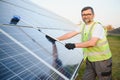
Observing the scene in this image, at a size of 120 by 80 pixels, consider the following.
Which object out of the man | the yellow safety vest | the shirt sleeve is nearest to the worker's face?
the man

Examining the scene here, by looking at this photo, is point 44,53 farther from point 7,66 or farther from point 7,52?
point 7,66

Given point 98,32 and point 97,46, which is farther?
point 97,46

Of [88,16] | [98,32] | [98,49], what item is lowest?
[98,49]

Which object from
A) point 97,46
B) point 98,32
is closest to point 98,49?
point 97,46

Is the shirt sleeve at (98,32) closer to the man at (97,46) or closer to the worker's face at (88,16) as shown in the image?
the man at (97,46)

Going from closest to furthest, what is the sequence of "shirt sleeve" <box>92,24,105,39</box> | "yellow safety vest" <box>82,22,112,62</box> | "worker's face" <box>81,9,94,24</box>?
1. "shirt sleeve" <box>92,24,105,39</box>
2. "worker's face" <box>81,9,94,24</box>
3. "yellow safety vest" <box>82,22,112,62</box>

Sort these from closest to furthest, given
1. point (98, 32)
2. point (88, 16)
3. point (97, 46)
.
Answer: point (98, 32) → point (88, 16) → point (97, 46)

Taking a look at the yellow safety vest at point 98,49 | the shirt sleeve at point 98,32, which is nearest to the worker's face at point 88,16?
the yellow safety vest at point 98,49

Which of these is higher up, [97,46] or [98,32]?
[98,32]

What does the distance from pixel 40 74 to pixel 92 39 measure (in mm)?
1726

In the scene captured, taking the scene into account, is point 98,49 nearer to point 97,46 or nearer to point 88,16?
point 97,46

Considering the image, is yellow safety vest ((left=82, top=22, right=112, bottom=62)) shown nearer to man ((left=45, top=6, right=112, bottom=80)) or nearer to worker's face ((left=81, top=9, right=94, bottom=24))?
man ((left=45, top=6, right=112, bottom=80))

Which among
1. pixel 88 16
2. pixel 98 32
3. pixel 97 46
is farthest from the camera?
pixel 97 46

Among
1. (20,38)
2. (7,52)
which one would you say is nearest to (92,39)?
(20,38)
